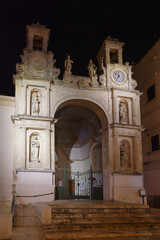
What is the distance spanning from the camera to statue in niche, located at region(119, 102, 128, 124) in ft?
70.2

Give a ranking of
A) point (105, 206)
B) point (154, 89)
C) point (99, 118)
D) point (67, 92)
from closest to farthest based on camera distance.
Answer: point (105, 206) < point (67, 92) < point (99, 118) < point (154, 89)

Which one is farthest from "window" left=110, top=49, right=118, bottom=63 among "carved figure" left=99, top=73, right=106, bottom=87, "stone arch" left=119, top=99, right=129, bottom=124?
"stone arch" left=119, top=99, right=129, bottom=124

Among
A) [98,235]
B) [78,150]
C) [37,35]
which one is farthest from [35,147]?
[78,150]

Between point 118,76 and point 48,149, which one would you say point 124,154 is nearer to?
point 48,149

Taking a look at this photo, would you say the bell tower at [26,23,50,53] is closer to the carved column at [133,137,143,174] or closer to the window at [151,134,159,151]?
the carved column at [133,137,143,174]

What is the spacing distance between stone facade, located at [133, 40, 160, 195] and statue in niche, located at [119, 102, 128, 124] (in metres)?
3.77

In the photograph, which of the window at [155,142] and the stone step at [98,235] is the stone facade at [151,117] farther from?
the stone step at [98,235]

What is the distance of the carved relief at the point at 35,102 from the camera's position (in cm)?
1948

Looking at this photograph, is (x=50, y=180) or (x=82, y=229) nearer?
(x=82, y=229)

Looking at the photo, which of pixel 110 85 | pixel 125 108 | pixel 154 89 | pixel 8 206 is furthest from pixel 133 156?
pixel 8 206

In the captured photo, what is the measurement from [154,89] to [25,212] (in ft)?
50.7

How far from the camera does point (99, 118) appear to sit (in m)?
22.2

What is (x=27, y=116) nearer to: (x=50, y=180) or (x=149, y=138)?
(x=50, y=180)

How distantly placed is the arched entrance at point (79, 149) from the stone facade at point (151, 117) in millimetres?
4115
